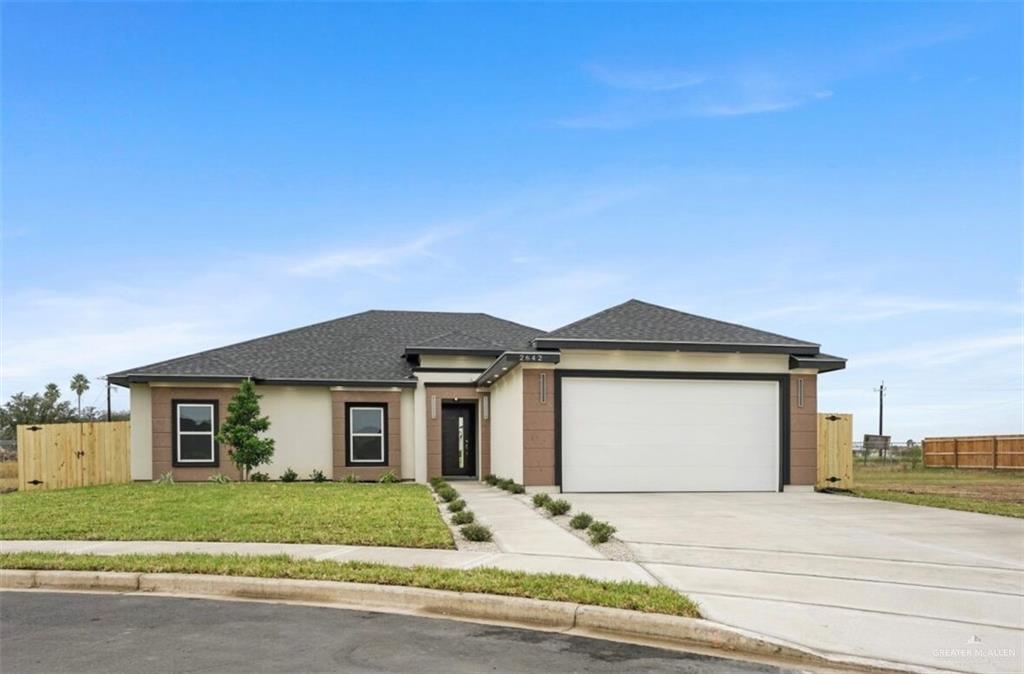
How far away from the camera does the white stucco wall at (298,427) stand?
2409 centimetres

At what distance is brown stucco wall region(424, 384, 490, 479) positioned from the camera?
79.7 ft

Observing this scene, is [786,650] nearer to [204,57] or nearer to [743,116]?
[743,116]


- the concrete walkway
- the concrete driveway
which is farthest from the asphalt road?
the concrete walkway

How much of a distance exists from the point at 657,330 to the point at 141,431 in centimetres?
1508

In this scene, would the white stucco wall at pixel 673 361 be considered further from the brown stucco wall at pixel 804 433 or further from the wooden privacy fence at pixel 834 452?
the wooden privacy fence at pixel 834 452

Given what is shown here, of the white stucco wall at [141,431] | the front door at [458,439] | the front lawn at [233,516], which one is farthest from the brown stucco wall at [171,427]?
the front door at [458,439]

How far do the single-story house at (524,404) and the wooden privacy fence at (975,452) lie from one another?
2328 centimetres

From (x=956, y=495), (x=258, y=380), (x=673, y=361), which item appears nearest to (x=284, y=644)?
(x=673, y=361)

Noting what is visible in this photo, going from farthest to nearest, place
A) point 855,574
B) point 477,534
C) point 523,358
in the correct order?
point 523,358, point 477,534, point 855,574

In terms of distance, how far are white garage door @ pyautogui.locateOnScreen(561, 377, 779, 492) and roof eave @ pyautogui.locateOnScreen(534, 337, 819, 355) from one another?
826mm

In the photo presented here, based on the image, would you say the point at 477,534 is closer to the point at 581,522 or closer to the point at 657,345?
the point at 581,522

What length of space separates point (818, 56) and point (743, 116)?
2.71 m

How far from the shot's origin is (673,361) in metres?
19.3

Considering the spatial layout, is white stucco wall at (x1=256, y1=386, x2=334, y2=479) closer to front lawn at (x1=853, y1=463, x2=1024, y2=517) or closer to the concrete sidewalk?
the concrete sidewalk
